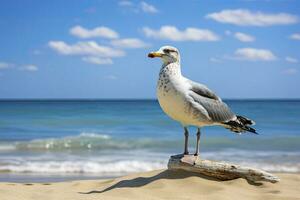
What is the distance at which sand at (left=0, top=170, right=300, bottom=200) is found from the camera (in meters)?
5.18

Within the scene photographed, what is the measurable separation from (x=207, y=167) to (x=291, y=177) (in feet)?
4.17

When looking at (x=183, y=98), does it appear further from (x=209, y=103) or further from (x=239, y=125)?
(x=239, y=125)

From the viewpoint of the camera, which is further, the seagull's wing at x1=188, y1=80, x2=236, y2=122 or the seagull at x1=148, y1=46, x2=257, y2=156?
the seagull's wing at x1=188, y1=80, x2=236, y2=122

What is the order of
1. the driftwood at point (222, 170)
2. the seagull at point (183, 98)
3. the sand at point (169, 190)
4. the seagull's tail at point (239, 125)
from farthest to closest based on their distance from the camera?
the seagull's tail at point (239, 125) → the driftwood at point (222, 170) → the seagull at point (183, 98) → the sand at point (169, 190)

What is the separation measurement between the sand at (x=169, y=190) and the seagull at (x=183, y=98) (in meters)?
0.66

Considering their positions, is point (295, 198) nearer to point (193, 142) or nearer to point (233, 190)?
point (233, 190)

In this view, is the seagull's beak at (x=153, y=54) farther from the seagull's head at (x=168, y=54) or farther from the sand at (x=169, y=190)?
the sand at (x=169, y=190)

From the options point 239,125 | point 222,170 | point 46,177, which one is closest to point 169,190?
point 222,170

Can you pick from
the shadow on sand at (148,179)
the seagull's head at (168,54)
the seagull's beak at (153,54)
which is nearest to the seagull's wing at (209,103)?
the seagull's head at (168,54)

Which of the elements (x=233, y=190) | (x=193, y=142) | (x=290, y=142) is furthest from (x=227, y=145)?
(x=233, y=190)

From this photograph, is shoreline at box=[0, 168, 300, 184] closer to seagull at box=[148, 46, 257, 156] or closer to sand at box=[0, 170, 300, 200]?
sand at box=[0, 170, 300, 200]

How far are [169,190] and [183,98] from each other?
38.5 inches

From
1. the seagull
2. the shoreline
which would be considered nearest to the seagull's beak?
the seagull

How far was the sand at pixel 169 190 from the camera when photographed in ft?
17.0
